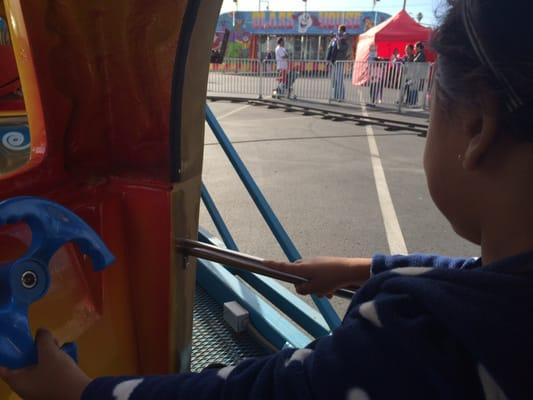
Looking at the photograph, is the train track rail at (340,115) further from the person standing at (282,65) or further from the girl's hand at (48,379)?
the girl's hand at (48,379)

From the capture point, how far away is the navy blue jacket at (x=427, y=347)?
23.1 inches

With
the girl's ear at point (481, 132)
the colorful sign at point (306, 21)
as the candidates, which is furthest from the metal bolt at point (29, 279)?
the colorful sign at point (306, 21)

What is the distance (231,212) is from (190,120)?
304 cm

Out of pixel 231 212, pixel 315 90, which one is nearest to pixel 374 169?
pixel 231 212

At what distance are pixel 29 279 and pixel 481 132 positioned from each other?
71 centimetres

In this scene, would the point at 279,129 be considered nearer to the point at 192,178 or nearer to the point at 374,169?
the point at 374,169

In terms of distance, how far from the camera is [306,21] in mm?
34844

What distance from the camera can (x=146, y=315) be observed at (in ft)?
4.70

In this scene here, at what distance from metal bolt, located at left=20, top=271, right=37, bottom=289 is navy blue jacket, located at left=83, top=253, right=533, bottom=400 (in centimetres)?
33

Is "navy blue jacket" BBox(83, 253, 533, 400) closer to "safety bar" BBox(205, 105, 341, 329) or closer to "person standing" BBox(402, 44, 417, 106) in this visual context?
"safety bar" BBox(205, 105, 341, 329)

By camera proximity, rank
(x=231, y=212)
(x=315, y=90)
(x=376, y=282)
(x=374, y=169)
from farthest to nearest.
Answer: (x=315, y=90), (x=374, y=169), (x=231, y=212), (x=376, y=282)

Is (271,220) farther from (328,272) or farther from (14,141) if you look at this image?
(14,141)

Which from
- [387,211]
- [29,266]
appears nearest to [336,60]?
[387,211]

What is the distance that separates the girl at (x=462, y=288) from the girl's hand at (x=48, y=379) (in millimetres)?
103
